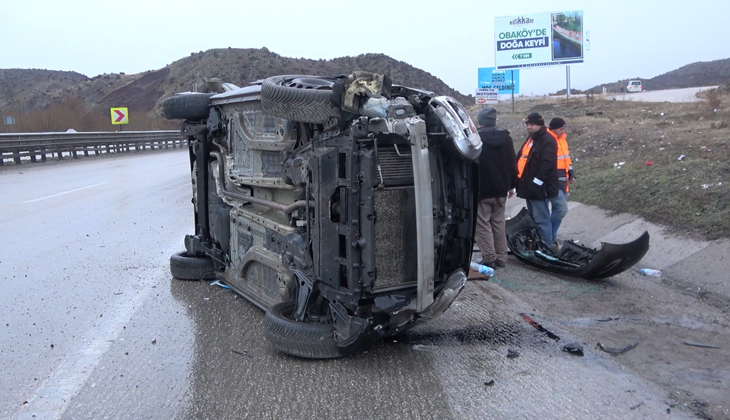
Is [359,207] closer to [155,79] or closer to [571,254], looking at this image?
[571,254]

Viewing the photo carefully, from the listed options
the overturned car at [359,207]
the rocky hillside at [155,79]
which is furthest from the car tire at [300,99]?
the rocky hillside at [155,79]

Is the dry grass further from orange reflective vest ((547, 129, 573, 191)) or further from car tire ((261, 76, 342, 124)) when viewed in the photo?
car tire ((261, 76, 342, 124))

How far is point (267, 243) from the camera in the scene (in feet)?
16.9

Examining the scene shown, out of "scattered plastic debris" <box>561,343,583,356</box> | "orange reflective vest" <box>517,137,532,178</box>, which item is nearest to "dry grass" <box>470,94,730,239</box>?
"orange reflective vest" <box>517,137,532,178</box>

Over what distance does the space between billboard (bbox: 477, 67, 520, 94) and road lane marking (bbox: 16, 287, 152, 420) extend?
1194 inches

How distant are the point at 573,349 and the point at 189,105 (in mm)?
4189

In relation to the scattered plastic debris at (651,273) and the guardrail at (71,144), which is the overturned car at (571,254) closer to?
the scattered plastic debris at (651,273)

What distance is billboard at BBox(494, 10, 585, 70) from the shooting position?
3428 centimetres

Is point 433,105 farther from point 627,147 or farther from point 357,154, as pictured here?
point 627,147

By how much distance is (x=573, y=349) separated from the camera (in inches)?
181

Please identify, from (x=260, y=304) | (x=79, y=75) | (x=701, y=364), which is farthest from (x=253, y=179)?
(x=79, y=75)

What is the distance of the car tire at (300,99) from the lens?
4.17 m

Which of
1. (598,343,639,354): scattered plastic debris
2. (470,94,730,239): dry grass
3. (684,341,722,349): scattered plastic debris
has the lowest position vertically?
(684,341,722,349): scattered plastic debris

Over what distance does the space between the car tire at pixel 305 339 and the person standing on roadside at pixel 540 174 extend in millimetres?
4141
